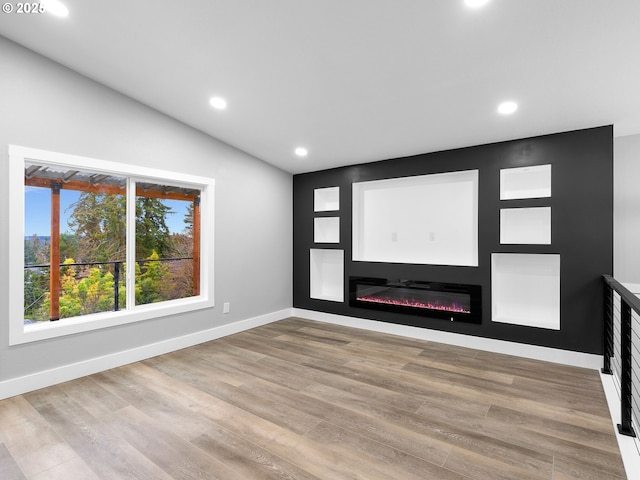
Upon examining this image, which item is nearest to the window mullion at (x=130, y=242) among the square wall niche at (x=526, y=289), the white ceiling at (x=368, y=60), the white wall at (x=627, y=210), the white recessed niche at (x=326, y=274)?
the white ceiling at (x=368, y=60)

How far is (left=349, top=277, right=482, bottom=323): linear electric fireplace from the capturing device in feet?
13.1

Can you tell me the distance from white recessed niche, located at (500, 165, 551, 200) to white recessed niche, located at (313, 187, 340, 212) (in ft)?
7.85

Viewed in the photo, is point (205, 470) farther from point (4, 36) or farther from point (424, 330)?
point (4, 36)

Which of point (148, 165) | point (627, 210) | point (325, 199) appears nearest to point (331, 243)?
point (325, 199)

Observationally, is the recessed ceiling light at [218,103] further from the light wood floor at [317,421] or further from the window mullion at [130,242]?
the light wood floor at [317,421]

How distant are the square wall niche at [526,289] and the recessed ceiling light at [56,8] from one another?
4.52 meters

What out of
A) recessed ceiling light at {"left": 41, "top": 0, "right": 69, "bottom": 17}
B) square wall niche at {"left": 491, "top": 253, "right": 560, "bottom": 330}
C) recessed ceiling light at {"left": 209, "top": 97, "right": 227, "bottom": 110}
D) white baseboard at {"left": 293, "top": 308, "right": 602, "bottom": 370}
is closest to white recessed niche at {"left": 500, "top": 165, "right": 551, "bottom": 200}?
square wall niche at {"left": 491, "top": 253, "right": 560, "bottom": 330}

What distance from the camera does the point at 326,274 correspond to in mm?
5590

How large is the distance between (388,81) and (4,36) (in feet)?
10.4

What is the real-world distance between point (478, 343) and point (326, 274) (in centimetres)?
253

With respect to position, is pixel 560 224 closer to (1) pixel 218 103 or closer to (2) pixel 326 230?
(2) pixel 326 230

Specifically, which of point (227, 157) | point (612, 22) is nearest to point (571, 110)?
point (612, 22)

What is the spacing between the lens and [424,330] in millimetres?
4289

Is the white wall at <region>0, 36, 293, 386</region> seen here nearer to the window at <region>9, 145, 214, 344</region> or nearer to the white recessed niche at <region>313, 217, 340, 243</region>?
the window at <region>9, 145, 214, 344</region>
